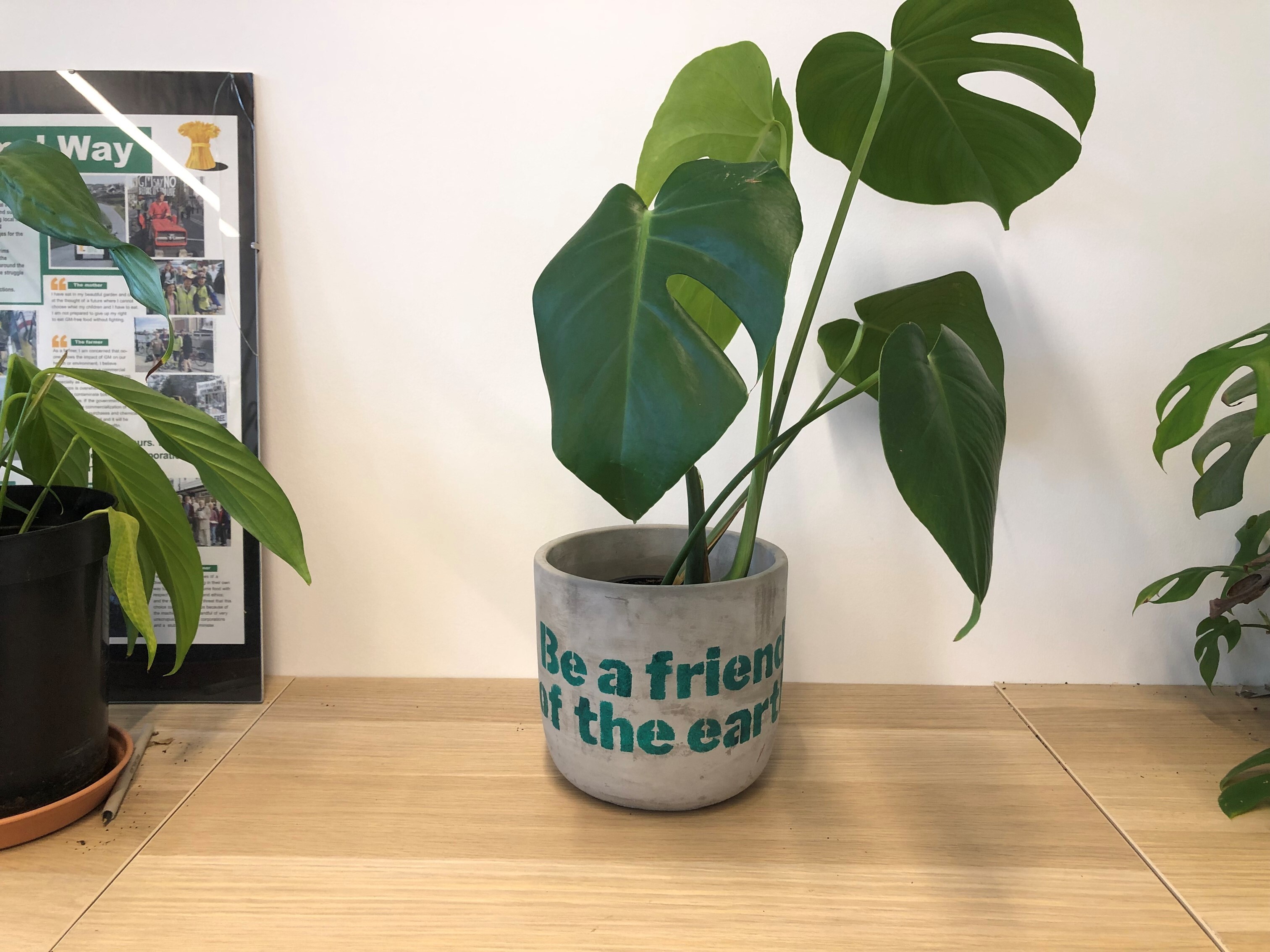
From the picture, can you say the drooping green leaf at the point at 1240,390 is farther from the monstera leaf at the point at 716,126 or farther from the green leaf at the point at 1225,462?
the monstera leaf at the point at 716,126

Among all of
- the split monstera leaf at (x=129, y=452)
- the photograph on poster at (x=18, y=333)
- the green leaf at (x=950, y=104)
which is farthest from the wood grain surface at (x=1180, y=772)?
the photograph on poster at (x=18, y=333)

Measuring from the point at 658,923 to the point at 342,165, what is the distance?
2.66 ft

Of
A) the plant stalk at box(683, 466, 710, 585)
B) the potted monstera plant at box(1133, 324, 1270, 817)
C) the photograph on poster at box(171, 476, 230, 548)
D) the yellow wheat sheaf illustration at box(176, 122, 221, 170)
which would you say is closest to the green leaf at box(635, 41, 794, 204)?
the plant stalk at box(683, 466, 710, 585)

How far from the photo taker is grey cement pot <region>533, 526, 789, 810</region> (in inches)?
24.3

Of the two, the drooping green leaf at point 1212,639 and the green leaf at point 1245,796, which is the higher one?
the drooping green leaf at point 1212,639

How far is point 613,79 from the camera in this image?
2.79ft

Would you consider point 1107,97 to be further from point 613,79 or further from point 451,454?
point 451,454

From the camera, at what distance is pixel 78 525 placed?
24.2 inches

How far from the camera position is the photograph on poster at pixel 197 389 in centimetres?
88

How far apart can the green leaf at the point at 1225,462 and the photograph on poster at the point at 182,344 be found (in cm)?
102

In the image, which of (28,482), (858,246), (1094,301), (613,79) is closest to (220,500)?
(28,482)

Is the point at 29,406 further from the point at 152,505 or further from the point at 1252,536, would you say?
the point at 1252,536

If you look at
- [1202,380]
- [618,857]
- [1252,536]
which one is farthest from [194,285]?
[1252,536]

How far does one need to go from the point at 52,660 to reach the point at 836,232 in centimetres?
71
